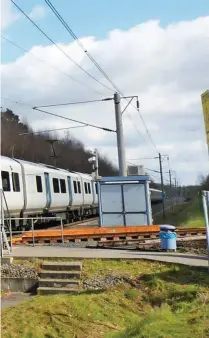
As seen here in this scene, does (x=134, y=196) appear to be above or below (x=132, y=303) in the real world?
above

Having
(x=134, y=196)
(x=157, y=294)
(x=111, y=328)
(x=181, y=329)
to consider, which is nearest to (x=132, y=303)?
(x=157, y=294)

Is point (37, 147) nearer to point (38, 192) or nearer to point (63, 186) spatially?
point (63, 186)

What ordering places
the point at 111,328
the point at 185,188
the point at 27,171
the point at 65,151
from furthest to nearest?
the point at 185,188, the point at 65,151, the point at 27,171, the point at 111,328

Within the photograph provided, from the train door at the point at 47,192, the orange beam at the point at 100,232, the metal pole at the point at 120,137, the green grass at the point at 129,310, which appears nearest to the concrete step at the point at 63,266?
the green grass at the point at 129,310

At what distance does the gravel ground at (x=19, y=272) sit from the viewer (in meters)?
10.8

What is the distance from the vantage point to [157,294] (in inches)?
366

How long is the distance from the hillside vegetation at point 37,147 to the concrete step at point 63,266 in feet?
143

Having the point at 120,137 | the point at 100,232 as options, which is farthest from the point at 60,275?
the point at 120,137

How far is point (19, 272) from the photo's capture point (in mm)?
11000

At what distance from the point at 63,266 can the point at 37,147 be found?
68.3 m

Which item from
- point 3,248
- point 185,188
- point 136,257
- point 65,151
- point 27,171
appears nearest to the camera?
point 136,257

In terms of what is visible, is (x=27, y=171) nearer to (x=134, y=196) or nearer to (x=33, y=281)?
(x=134, y=196)

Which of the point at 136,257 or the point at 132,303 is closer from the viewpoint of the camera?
the point at 132,303

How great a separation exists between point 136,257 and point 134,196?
7949 mm
